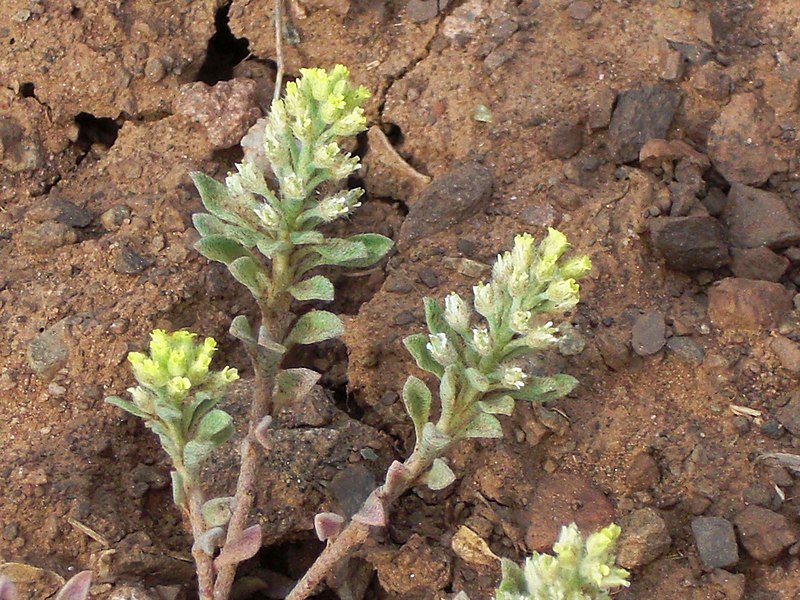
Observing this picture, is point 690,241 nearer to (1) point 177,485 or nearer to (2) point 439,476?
(2) point 439,476

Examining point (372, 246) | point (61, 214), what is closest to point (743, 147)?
point (372, 246)

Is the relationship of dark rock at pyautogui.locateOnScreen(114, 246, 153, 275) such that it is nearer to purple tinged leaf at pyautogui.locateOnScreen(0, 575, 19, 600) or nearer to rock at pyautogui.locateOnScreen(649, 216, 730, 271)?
purple tinged leaf at pyautogui.locateOnScreen(0, 575, 19, 600)

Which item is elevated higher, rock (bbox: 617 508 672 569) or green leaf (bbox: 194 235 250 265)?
green leaf (bbox: 194 235 250 265)

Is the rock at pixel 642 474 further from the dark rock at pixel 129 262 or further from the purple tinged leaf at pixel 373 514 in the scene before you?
the dark rock at pixel 129 262

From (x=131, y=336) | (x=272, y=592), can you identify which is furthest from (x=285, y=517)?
(x=131, y=336)

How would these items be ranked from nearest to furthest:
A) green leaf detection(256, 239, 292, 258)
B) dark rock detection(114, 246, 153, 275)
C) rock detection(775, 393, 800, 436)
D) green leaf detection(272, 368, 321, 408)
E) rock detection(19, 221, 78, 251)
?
1. green leaf detection(256, 239, 292, 258)
2. green leaf detection(272, 368, 321, 408)
3. rock detection(775, 393, 800, 436)
4. dark rock detection(114, 246, 153, 275)
5. rock detection(19, 221, 78, 251)

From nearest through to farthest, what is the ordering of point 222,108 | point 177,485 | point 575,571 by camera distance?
point 575,571 → point 177,485 → point 222,108

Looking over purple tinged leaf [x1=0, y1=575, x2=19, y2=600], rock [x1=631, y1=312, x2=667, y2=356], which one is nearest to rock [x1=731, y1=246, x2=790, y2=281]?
rock [x1=631, y1=312, x2=667, y2=356]
